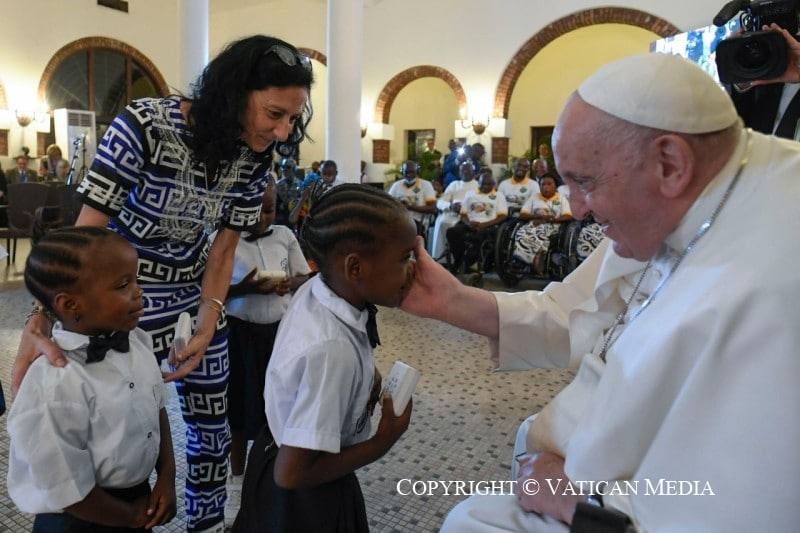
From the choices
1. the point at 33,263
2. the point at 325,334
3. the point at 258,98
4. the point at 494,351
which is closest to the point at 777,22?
the point at 494,351

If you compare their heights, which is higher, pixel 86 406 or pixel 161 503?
pixel 86 406

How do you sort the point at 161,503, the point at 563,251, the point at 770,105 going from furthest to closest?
the point at 563,251 → the point at 770,105 → the point at 161,503

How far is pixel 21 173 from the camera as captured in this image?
11.7m

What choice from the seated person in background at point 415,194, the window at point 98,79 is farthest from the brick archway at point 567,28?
the window at point 98,79

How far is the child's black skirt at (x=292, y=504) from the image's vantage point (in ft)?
4.41

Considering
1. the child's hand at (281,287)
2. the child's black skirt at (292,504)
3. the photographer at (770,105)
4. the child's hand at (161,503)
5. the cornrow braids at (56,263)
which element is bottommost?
the child's hand at (161,503)

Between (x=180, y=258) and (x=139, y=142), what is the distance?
0.35 metres

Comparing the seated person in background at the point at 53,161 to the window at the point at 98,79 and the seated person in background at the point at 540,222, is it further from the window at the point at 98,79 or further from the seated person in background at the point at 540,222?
the seated person in background at the point at 540,222

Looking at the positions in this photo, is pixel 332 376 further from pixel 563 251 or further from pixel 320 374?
pixel 563 251

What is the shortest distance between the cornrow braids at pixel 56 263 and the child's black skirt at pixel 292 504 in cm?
57

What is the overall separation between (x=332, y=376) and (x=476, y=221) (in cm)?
641

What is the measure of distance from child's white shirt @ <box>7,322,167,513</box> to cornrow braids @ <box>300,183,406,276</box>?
21.5 inches

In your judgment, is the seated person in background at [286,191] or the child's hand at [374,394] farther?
the seated person in background at [286,191]

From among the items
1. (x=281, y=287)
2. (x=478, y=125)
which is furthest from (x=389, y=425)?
(x=478, y=125)
